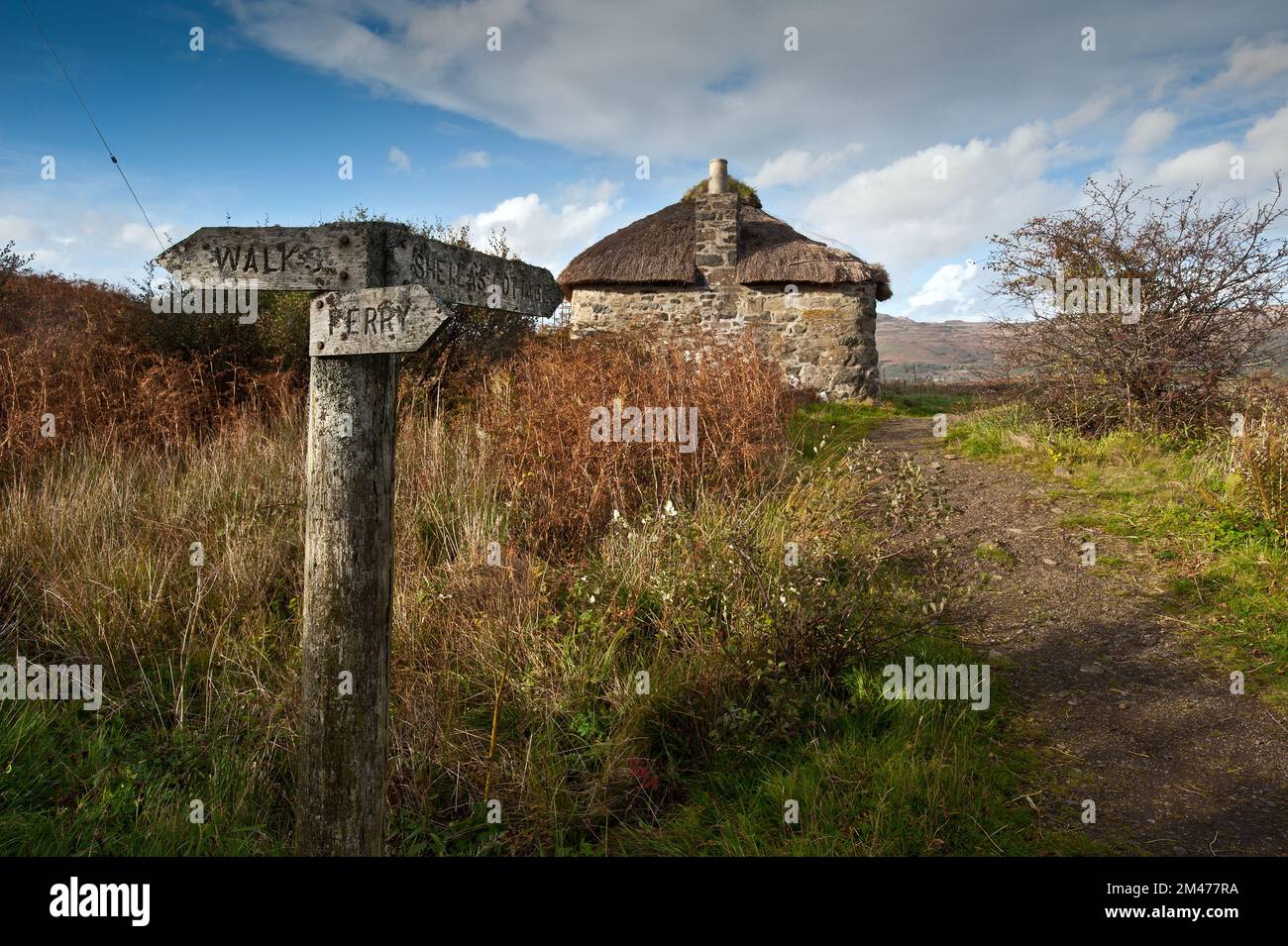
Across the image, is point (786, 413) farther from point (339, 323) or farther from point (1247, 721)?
point (339, 323)

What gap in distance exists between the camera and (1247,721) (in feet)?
12.4

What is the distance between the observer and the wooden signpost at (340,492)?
241cm

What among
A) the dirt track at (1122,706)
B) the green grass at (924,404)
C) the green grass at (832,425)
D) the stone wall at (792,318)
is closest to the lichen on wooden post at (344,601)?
the dirt track at (1122,706)

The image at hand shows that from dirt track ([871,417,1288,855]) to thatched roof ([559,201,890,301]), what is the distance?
830 centimetres

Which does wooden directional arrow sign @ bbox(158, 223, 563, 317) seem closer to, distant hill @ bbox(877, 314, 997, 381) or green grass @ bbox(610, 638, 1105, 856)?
green grass @ bbox(610, 638, 1105, 856)

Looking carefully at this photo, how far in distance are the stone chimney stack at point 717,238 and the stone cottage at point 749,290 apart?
0.02 metres

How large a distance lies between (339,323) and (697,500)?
347 centimetres

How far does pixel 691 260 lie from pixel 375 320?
12256 mm

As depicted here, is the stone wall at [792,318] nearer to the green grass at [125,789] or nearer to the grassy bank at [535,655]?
the grassy bank at [535,655]

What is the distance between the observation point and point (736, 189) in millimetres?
15609

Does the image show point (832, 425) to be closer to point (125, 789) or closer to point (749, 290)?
point (749, 290)

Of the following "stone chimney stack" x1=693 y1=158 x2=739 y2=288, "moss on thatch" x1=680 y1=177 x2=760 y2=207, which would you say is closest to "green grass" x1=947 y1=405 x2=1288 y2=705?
"stone chimney stack" x1=693 y1=158 x2=739 y2=288

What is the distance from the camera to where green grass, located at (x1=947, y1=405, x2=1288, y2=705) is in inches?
178

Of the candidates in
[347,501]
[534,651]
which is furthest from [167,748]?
[347,501]
